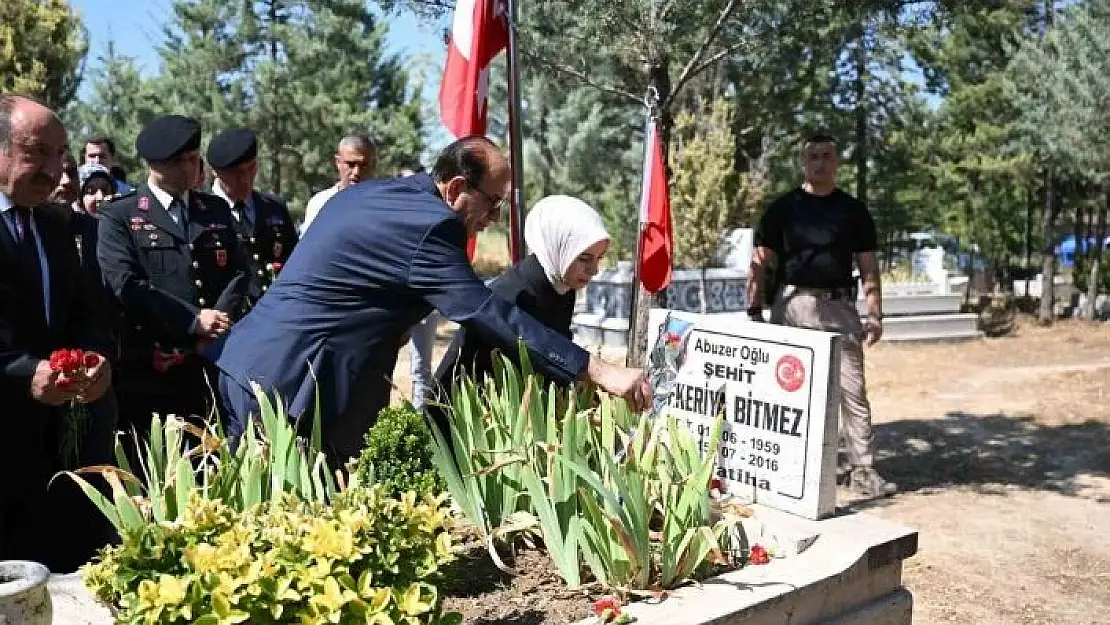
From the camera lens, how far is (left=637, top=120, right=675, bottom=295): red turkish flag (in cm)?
523

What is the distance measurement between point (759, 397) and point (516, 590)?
1157mm

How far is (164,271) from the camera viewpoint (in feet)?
13.6

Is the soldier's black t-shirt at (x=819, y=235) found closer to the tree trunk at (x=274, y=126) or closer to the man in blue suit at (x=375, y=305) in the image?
the man in blue suit at (x=375, y=305)

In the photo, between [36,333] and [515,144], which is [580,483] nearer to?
[36,333]

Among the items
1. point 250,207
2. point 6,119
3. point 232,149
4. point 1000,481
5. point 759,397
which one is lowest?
point 1000,481

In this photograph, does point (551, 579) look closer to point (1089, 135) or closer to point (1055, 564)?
point (1055, 564)

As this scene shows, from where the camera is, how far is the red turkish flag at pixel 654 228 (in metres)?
5.23

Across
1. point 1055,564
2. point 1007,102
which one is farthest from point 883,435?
point 1007,102

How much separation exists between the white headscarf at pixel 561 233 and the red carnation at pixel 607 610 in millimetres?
1309

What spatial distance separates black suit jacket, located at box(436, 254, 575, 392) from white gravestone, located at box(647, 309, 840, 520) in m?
0.37

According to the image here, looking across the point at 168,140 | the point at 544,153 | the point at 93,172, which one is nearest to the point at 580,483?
the point at 168,140

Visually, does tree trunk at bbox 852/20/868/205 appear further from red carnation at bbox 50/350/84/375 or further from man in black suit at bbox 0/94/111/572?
red carnation at bbox 50/350/84/375

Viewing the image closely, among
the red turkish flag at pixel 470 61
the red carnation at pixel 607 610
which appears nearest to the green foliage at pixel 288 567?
the red carnation at pixel 607 610

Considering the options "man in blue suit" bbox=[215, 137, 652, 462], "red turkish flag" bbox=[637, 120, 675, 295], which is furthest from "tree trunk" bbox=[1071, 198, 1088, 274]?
"man in blue suit" bbox=[215, 137, 652, 462]
